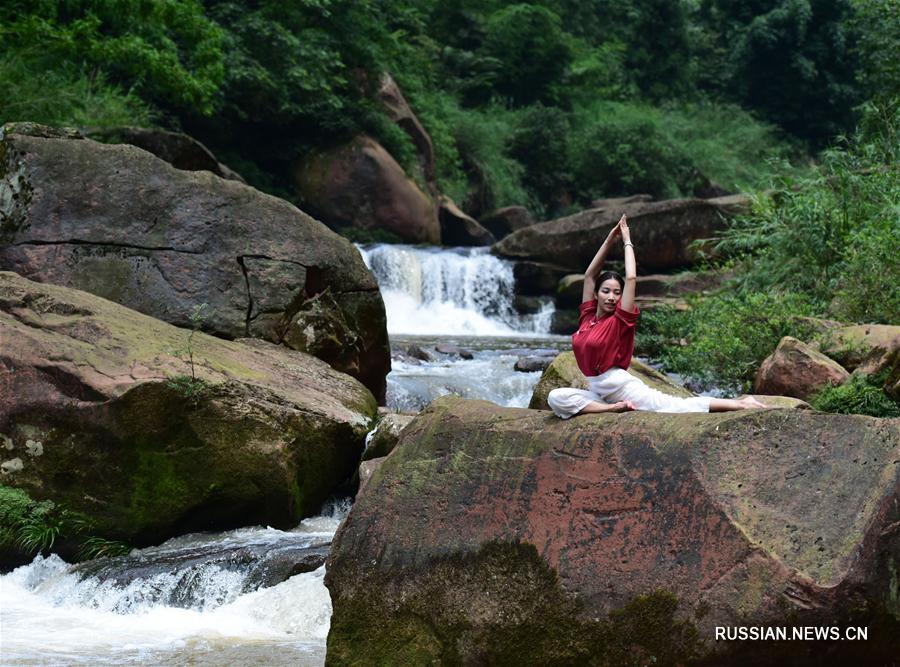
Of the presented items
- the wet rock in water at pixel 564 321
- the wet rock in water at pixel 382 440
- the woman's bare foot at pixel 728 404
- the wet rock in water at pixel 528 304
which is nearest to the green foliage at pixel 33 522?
the wet rock in water at pixel 382 440

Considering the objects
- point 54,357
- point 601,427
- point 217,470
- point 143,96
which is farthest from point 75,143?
point 143,96

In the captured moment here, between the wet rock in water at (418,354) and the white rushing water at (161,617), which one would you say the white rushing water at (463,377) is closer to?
the wet rock in water at (418,354)

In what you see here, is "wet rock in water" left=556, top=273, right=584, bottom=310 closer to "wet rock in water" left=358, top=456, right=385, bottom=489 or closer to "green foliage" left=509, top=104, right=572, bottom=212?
"green foliage" left=509, top=104, right=572, bottom=212

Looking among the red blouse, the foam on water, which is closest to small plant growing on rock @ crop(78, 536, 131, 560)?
the red blouse

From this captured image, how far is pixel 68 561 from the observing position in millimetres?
6992

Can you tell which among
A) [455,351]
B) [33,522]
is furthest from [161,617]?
[455,351]

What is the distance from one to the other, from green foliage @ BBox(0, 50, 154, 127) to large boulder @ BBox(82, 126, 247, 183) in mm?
471

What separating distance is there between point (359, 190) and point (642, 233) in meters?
5.94

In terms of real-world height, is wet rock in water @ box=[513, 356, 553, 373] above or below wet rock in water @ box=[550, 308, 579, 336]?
above

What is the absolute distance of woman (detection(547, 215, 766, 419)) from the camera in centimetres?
466

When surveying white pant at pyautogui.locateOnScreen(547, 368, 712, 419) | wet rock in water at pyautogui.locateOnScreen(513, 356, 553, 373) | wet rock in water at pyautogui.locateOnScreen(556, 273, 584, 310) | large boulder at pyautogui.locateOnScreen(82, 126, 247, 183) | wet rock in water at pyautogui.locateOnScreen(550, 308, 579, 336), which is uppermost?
white pant at pyautogui.locateOnScreen(547, 368, 712, 419)

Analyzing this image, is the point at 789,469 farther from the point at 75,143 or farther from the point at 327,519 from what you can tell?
the point at 75,143

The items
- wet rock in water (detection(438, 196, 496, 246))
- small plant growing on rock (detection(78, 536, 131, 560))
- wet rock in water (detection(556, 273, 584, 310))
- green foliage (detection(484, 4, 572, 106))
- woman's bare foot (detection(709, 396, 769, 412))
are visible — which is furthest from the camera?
green foliage (detection(484, 4, 572, 106))

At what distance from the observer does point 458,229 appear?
80.9 ft
